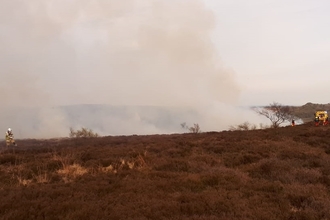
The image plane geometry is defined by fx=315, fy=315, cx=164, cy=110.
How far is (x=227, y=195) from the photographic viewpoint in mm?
7547

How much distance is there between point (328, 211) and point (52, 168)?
33.1ft

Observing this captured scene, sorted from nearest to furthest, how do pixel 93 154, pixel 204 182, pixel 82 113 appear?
pixel 204 182
pixel 93 154
pixel 82 113

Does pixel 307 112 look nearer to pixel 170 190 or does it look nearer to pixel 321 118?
pixel 321 118

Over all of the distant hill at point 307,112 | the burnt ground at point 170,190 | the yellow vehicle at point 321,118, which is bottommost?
the burnt ground at point 170,190

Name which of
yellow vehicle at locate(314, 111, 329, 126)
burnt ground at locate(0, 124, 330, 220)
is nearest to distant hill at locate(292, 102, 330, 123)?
yellow vehicle at locate(314, 111, 329, 126)

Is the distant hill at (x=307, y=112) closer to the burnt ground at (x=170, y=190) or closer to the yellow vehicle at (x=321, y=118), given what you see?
the yellow vehicle at (x=321, y=118)

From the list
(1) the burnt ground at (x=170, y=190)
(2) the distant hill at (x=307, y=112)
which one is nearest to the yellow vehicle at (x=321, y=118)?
(1) the burnt ground at (x=170, y=190)

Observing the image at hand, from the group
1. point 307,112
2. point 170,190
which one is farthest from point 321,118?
point 307,112

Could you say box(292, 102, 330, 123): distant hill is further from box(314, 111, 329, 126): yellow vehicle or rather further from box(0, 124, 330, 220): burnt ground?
box(0, 124, 330, 220): burnt ground

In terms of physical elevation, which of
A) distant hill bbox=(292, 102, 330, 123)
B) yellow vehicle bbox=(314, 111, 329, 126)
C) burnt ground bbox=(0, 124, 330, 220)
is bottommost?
burnt ground bbox=(0, 124, 330, 220)

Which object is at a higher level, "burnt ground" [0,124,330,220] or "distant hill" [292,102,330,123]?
"distant hill" [292,102,330,123]

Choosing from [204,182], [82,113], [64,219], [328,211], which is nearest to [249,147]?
[204,182]

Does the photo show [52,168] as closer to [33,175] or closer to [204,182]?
[33,175]

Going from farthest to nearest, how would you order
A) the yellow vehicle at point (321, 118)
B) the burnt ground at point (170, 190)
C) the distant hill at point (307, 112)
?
the distant hill at point (307, 112) < the yellow vehicle at point (321, 118) < the burnt ground at point (170, 190)
